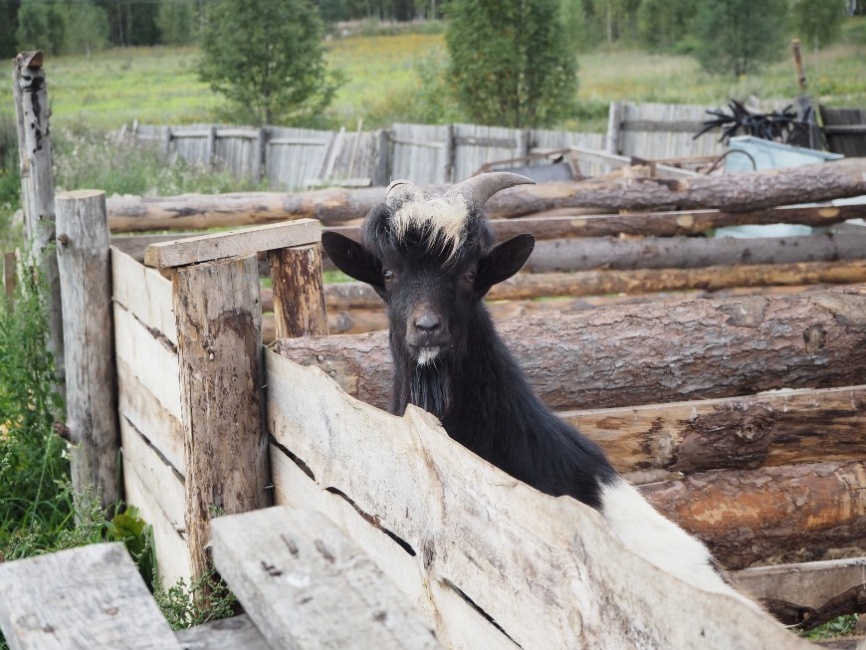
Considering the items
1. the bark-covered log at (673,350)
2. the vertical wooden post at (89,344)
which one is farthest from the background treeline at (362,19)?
the bark-covered log at (673,350)

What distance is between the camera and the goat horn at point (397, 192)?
4051mm

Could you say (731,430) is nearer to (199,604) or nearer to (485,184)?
(485,184)

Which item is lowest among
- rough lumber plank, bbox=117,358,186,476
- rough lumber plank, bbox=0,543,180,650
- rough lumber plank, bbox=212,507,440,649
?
rough lumber plank, bbox=117,358,186,476

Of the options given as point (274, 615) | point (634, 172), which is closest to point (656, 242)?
point (634, 172)

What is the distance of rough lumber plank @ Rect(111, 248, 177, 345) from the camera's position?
13.4 feet

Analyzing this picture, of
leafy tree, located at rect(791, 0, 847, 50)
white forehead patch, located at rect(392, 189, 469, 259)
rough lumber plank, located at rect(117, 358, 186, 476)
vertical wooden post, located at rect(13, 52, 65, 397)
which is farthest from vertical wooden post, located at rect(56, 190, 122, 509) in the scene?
leafy tree, located at rect(791, 0, 847, 50)

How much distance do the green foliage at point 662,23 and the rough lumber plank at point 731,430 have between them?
3986 centimetres

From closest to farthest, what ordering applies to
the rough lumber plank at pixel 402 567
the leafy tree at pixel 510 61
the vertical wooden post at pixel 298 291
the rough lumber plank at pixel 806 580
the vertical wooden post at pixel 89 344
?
the rough lumber plank at pixel 402 567 < the rough lumber plank at pixel 806 580 < the vertical wooden post at pixel 298 291 < the vertical wooden post at pixel 89 344 < the leafy tree at pixel 510 61

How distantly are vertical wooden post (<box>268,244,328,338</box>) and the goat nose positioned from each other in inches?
24.5

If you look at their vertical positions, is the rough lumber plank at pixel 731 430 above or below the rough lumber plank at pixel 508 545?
below

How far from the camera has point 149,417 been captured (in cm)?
462

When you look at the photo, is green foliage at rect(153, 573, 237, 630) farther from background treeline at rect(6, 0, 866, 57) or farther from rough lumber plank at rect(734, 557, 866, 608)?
background treeline at rect(6, 0, 866, 57)

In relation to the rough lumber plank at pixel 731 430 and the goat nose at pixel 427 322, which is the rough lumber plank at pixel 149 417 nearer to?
the goat nose at pixel 427 322

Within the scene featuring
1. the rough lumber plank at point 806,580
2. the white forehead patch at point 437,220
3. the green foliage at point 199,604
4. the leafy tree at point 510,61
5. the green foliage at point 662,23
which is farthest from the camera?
the green foliage at point 662,23
